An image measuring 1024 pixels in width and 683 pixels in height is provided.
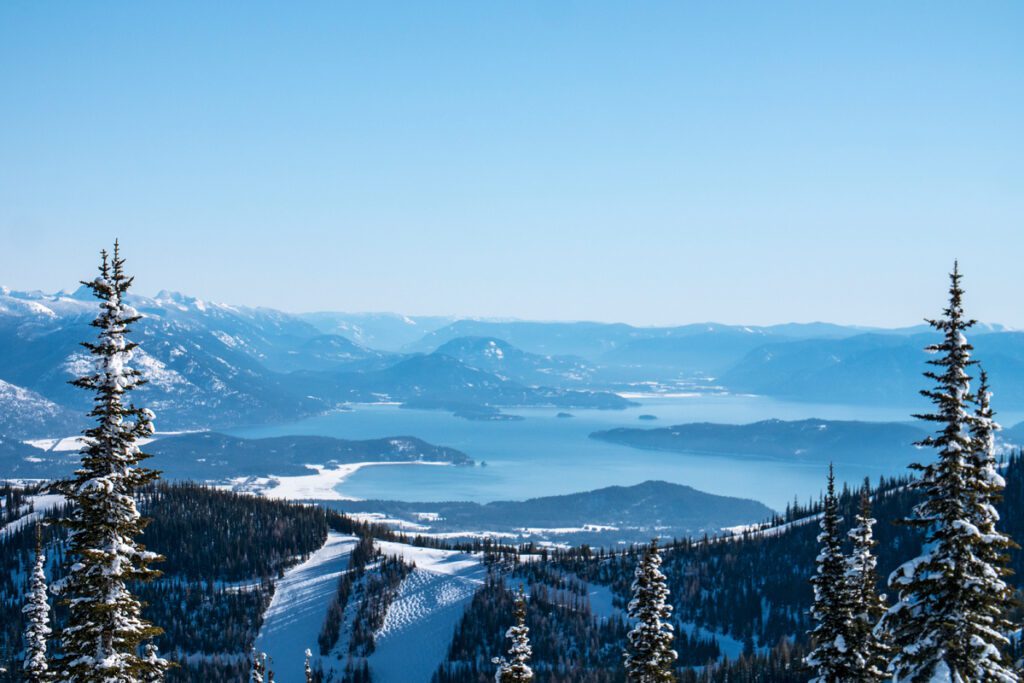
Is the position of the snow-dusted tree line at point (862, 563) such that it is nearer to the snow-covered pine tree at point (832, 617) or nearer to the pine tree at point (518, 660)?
the snow-covered pine tree at point (832, 617)


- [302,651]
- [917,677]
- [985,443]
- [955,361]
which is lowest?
[302,651]

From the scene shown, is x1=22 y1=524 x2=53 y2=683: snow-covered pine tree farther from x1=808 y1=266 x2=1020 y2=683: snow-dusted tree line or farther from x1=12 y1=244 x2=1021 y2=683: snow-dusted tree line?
x1=808 y1=266 x2=1020 y2=683: snow-dusted tree line

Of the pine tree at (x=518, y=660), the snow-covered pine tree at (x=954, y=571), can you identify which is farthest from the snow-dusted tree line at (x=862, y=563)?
the pine tree at (x=518, y=660)

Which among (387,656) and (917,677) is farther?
(387,656)

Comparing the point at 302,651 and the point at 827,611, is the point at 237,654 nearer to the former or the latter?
the point at 302,651

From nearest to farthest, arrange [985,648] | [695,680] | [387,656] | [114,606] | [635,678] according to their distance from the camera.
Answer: [985,648]
[114,606]
[635,678]
[695,680]
[387,656]

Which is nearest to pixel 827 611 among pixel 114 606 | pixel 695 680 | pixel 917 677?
pixel 917 677

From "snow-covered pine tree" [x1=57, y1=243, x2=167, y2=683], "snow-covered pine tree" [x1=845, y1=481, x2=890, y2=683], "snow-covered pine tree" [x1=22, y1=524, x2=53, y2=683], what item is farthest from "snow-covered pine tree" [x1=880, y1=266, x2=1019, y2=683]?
"snow-covered pine tree" [x1=22, y1=524, x2=53, y2=683]

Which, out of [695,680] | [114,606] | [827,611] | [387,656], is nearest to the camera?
[114,606]
